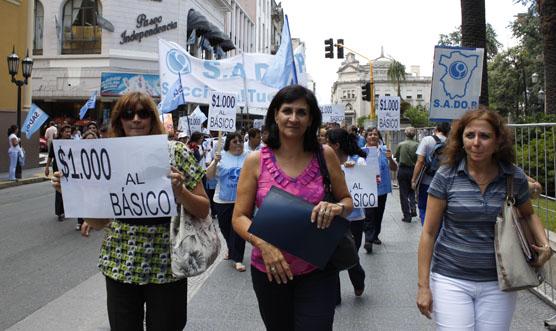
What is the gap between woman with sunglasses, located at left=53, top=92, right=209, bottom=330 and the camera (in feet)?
9.80

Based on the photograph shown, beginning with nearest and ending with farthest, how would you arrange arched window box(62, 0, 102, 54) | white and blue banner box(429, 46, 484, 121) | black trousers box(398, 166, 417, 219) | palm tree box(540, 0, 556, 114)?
white and blue banner box(429, 46, 484, 121) < black trousers box(398, 166, 417, 219) < palm tree box(540, 0, 556, 114) < arched window box(62, 0, 102, 54)

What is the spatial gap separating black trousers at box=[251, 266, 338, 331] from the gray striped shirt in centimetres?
67

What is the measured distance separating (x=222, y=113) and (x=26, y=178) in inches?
437

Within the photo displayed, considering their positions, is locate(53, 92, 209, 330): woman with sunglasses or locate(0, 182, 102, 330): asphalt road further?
locate(0, 182, 102, 330): asphalt road

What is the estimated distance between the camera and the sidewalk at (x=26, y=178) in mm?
17623

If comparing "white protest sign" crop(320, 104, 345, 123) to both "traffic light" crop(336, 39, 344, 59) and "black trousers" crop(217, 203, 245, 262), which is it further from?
"black trousers" crop(217, 203, 245, 262)

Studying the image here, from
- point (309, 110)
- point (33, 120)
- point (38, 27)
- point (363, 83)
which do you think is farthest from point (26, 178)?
point (363, 83)

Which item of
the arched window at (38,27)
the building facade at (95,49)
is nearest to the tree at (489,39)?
the building facade at (95,49)

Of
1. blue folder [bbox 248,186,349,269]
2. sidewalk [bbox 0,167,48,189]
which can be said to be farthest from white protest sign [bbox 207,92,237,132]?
blue folder [bbox 248,186,349,269]

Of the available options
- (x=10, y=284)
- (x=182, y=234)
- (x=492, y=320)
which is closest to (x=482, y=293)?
(x=492, y=320)

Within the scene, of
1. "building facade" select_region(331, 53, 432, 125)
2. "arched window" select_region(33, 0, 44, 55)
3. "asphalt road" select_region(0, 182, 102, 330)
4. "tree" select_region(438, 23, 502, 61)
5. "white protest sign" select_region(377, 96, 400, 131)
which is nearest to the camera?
"asphalt road" select_region(0, 182, 102, 330)

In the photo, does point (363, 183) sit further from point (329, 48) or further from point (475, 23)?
point (329, 48)

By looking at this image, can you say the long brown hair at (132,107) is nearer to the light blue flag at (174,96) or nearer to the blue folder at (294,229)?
the blue folder at (294,229)

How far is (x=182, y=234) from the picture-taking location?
9.77ft
